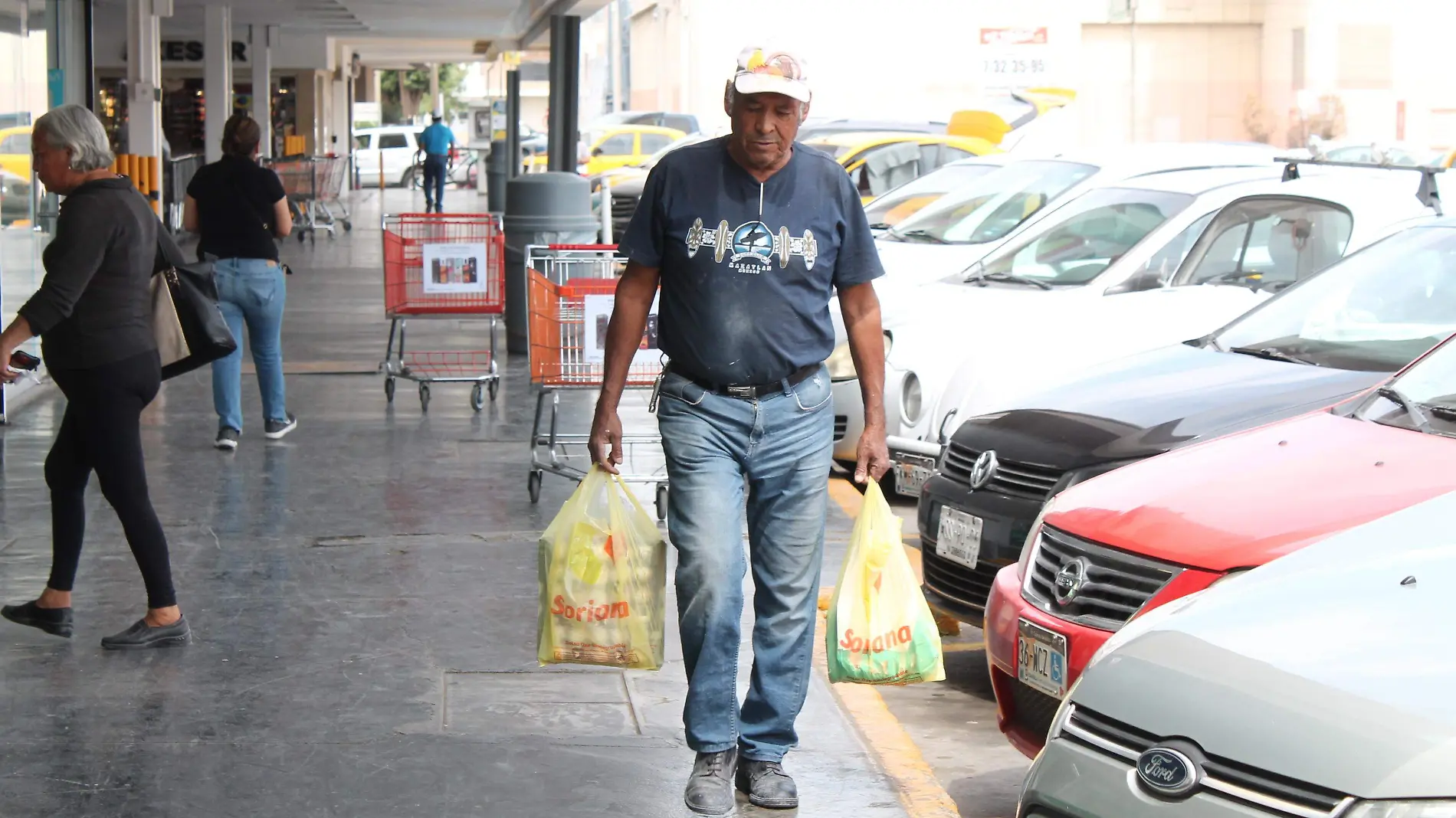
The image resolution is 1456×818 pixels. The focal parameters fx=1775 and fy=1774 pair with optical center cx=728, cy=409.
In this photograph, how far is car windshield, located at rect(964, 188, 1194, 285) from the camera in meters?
9.33

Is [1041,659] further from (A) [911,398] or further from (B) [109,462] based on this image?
(A) [911,398]

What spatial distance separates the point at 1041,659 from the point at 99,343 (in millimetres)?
3245

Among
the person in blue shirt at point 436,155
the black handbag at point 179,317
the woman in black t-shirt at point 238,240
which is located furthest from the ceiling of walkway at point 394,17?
the black handbag at point 179,317

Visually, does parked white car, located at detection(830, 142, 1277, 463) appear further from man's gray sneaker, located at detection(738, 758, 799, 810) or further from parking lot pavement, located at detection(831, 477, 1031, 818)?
man's gray sneaker, located at detection(738, 758, 799, 810)

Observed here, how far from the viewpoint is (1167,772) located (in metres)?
2.98

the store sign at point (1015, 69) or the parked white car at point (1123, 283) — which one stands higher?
the store sign at point (1015, 69)

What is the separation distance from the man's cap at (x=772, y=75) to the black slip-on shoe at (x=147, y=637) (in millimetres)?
2922

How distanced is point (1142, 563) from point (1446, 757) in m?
1.81

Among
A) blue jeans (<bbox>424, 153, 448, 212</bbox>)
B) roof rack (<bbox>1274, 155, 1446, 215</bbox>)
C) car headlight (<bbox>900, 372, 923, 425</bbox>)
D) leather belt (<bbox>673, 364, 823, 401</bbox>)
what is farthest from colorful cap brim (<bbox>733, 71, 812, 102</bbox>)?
blue jeans (<bbox>424, 153, 448, 212</bbox>)

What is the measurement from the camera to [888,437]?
819 centimetres

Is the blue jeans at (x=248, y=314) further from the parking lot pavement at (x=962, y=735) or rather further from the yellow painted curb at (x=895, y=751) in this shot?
the parking lot pavement at (x=962, y=735)

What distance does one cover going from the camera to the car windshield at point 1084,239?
933 centimetres

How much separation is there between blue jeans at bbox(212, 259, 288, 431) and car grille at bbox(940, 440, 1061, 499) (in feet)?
16.2

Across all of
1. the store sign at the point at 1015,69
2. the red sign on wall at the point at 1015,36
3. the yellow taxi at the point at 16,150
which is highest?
the red sign on wall at the point at 1015,36
